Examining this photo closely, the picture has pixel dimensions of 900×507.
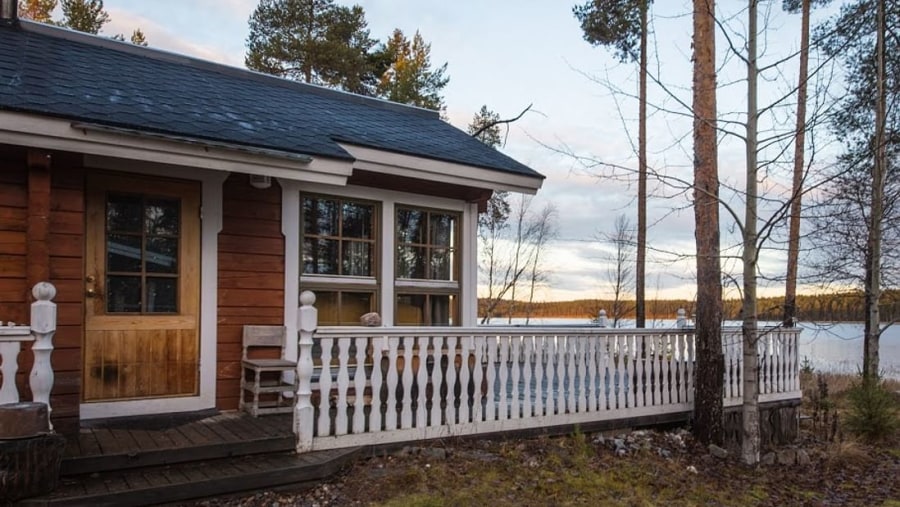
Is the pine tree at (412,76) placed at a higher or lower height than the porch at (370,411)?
higher

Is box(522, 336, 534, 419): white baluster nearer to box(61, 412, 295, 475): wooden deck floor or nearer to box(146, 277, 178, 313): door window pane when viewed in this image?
box(61, 412, 295, 475): wooden deck floor

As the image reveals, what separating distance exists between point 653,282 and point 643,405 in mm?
16131

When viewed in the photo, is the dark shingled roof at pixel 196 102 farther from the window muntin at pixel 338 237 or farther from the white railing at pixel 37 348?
the white railing at pixel 37 348

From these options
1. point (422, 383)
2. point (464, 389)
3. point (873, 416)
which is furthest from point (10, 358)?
point (873, 416)

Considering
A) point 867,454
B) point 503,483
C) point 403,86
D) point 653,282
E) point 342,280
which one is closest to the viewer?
point 503,483

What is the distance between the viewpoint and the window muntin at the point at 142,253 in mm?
4484

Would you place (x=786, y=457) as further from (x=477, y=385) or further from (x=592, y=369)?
(x=477, y=385)

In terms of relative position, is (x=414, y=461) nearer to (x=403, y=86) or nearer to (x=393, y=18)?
(x=403, y=86)

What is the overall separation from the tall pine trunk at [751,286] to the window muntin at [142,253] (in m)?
4.65

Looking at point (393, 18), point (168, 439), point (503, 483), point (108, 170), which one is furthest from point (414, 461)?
point (393, 18)

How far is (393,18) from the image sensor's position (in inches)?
856

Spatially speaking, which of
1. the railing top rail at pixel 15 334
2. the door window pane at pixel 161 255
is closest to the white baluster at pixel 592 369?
the door window pane at pixel 161 255

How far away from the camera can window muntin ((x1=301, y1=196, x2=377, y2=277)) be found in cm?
537

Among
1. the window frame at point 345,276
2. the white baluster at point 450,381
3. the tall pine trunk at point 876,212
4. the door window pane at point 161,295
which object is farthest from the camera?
the tall pine trunk at point 876,212
